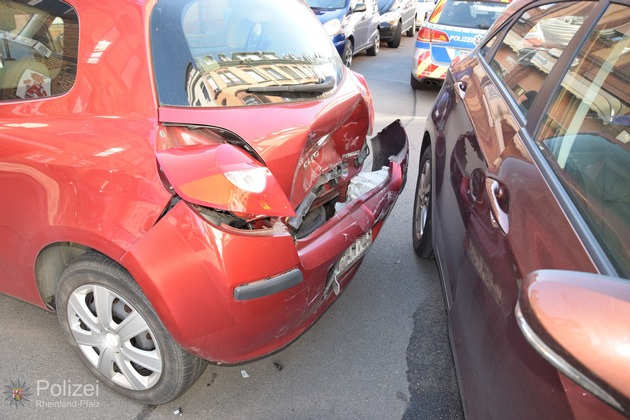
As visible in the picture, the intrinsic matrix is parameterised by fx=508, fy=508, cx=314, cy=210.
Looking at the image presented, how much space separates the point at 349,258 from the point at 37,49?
1.61m

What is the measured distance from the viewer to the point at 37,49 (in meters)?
2.12

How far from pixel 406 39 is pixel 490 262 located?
1344 centimetres

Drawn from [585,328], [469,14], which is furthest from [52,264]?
[469,14]

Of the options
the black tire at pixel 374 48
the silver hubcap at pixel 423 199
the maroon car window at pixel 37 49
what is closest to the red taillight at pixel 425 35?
the black tire at pixel 374 48

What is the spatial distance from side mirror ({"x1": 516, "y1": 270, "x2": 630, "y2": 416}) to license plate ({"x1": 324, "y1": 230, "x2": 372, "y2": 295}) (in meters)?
1.33

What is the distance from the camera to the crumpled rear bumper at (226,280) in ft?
5.71

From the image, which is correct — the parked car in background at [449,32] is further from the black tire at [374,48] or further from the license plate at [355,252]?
the license plate at [355,252]

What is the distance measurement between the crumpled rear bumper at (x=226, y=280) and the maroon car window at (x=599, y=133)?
96cm

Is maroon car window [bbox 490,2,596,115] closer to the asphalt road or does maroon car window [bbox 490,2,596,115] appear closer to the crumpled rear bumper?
the crumpled rear bumper

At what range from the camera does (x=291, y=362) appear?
2578mm

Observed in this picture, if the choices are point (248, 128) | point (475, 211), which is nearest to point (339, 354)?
point (475, 211)

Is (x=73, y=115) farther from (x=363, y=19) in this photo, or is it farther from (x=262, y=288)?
(x=363, y=19)

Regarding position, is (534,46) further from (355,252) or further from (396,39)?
(396,39)

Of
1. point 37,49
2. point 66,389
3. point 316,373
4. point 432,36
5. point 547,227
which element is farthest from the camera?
point 432,36
